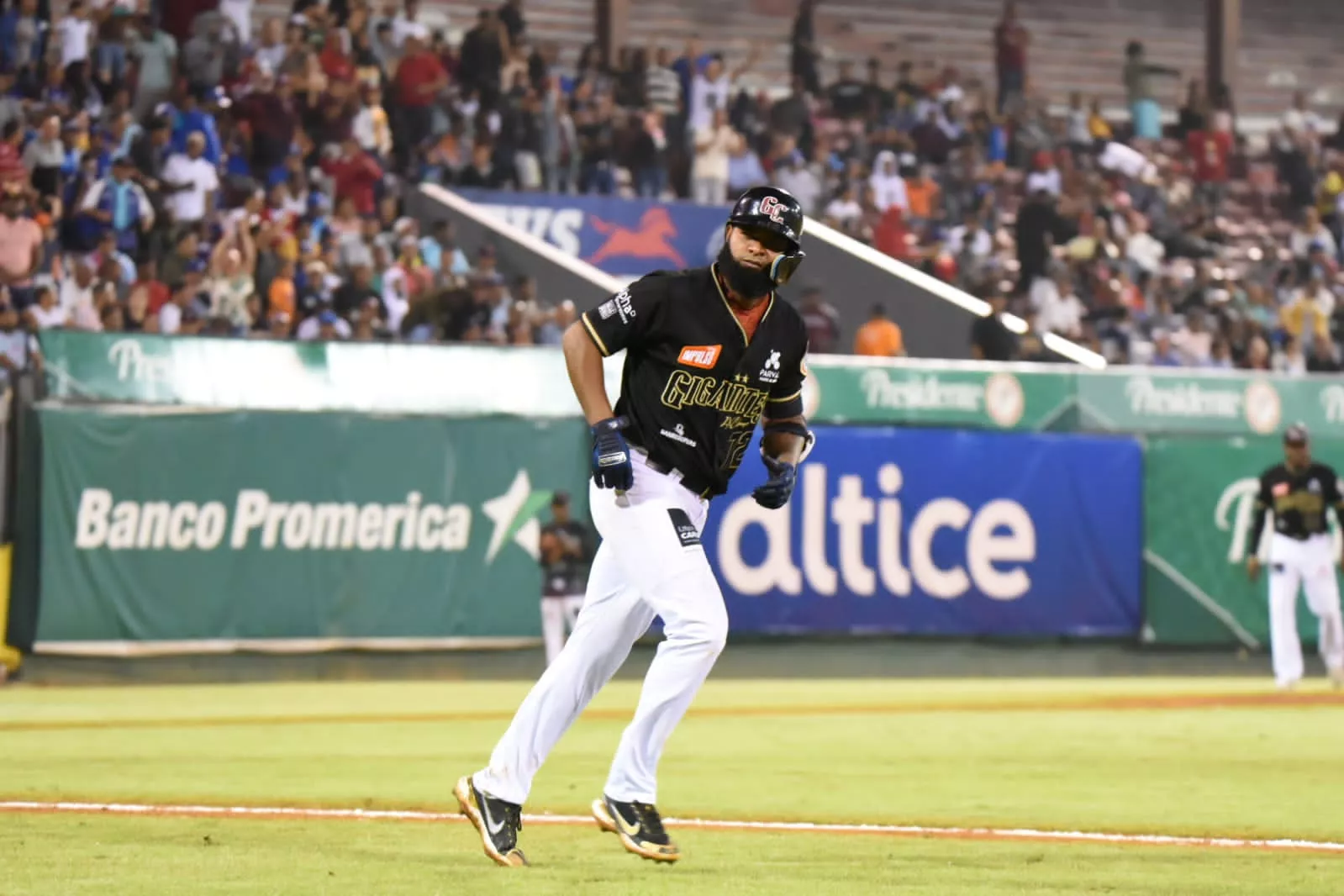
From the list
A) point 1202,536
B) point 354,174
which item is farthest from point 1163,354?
point 354,174

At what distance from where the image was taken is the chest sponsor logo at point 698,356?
8031 millimetres

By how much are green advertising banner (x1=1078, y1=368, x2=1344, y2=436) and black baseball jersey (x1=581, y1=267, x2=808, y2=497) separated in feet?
54.9

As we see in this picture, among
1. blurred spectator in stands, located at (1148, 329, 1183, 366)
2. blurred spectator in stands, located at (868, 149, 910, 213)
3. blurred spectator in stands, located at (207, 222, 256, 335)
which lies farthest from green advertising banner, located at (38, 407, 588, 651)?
blurred spectator in stands, located at (1148, 329, 1183, 366)

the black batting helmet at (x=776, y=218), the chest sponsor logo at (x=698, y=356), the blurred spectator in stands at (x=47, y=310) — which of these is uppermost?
the black batting helmet at (x=776, y=218)

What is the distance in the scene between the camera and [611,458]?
7738 millimetres

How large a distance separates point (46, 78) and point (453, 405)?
5.40 meters

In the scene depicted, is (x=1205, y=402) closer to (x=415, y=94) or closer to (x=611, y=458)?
(x=415, y=94)

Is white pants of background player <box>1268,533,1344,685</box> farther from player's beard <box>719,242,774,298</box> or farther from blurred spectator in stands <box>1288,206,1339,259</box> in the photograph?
player's beard <box>719,242,774,298</box>

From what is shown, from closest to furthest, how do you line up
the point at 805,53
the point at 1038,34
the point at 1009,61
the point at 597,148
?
the point at 597,148
the point at 805,53
the point at 1009,61
the point at 1038,34

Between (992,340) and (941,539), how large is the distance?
139 inches

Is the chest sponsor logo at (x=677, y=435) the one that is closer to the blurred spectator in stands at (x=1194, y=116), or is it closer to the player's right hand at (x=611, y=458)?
the player's right hand at (x=611, y=458)

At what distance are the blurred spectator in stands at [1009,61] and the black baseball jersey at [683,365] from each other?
24980 mm

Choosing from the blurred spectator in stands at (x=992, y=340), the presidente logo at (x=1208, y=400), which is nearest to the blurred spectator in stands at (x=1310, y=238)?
the presidente logo at (x=1208, y=400)

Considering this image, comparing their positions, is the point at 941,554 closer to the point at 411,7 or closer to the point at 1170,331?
the point at 1170,331
